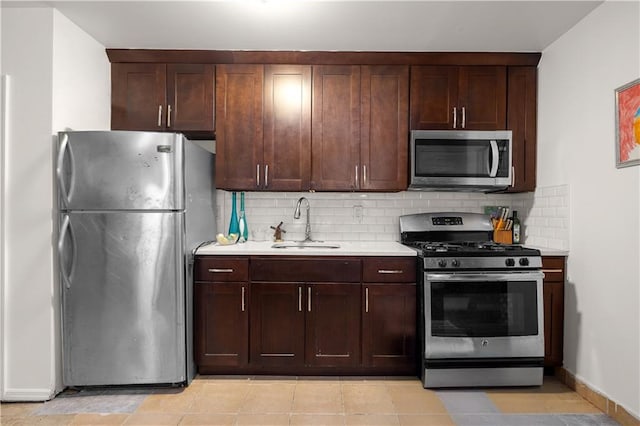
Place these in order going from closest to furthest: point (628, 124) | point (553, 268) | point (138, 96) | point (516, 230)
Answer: point (628, 124)
point (553, 268)
point (138, 96)
point (516, 230)

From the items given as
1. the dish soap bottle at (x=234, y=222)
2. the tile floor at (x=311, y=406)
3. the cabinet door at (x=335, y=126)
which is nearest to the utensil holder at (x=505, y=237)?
the tile floor at (x=311, y=406)

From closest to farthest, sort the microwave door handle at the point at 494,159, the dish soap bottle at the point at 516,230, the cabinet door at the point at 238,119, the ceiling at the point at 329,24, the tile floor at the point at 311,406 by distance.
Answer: the tile floor at the point at 311,406 < the ceiling at the point at 329,24 < the microwave door handle at the point at 494,159 < the cabinet door at the point at 238,119 < the dish soap bottle at the point at 516,230

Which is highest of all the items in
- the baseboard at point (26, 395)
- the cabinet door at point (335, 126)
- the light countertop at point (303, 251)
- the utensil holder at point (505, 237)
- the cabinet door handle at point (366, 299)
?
the cabinet door at point (335, 126)

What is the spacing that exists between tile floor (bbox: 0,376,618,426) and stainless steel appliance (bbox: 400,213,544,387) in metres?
0.13

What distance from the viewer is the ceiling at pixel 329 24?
8.19 ft

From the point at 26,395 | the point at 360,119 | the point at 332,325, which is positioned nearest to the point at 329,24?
the point at 360,119

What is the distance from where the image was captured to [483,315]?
2.74m

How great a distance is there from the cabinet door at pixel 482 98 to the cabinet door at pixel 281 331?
1.88 metres

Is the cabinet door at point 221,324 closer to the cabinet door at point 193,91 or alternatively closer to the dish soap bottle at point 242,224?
the dish soap bottle at point 242,224

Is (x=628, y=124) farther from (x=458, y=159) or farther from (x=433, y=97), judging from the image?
(x=433, y=97)

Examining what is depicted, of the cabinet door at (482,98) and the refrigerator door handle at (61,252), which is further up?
the cabinet door at (482,98)

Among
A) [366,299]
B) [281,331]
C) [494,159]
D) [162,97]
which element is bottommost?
[281,331]

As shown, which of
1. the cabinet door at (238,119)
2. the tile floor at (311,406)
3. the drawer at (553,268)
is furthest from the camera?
the cabinet door at (238,119)

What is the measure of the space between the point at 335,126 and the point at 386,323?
5.05ft
